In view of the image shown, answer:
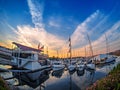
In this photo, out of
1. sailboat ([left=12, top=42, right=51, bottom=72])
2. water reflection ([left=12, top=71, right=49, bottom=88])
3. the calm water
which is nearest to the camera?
the calm water

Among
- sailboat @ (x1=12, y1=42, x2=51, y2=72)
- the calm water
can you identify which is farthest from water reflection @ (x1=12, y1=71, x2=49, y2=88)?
sailboat @ (x1=12, y1=42, x2=51, y2=72)

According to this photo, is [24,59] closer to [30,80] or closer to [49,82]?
[30,80]

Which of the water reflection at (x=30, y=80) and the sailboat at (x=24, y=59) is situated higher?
the sailboat at (x=24, y=59)

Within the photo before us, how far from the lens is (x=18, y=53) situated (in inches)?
2063

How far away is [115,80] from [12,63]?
43852 millimetres

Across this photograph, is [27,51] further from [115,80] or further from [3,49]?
[115,80]

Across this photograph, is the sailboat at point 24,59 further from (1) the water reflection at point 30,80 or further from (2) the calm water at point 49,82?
(2) the calm water at point 49,82

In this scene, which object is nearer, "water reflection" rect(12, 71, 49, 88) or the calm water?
the calm water

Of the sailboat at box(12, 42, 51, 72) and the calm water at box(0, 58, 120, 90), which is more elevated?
the sailboat at box(12, 42, 51, 72)

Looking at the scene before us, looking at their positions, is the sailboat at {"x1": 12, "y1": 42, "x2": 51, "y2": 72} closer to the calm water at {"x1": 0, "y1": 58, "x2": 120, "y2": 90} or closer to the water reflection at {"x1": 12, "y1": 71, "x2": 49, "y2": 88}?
the water reflection at {"x1": 12, "y1": 71, "x2": 49, "y2": 88}

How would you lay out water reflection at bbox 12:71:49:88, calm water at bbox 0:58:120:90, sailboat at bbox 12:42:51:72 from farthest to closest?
sailboat at bbox 12:42:51:72 < water reflection at bbox 12:71:49:88 < calm water at bbox 0:58:120:90

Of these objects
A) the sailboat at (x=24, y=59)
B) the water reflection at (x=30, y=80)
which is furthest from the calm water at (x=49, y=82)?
the sailboat at (x=24, y=59)

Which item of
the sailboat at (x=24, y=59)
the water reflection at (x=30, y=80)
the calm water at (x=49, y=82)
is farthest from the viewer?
the sailboat at (x=24, y=59)

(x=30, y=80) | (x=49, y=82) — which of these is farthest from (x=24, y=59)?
(x=49, y=82)
